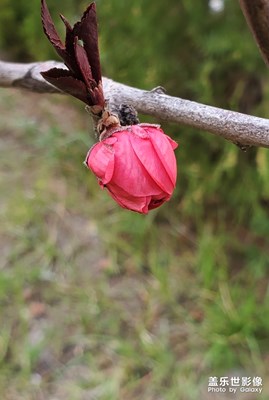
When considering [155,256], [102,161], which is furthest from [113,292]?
[102,161]

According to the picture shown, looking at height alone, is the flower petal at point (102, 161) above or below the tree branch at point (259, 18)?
below

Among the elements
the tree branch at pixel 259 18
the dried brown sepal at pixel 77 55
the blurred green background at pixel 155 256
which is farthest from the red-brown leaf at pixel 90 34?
the blurred green background at pixel 155 256

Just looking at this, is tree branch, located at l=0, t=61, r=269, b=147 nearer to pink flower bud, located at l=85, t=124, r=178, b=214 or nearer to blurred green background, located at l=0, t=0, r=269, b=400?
pink flower bud, located at l=85, t=124, r=178, b=214

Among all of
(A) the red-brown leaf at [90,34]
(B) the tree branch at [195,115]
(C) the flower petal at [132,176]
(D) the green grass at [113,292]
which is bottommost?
(D) the green grass at [113,292]

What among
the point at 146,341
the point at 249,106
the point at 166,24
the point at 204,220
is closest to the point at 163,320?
the point at 146,341

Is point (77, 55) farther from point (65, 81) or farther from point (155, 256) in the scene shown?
point (155, 256)

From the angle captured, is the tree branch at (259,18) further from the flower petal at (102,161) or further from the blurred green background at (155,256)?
the blurred green background at (155,256)
